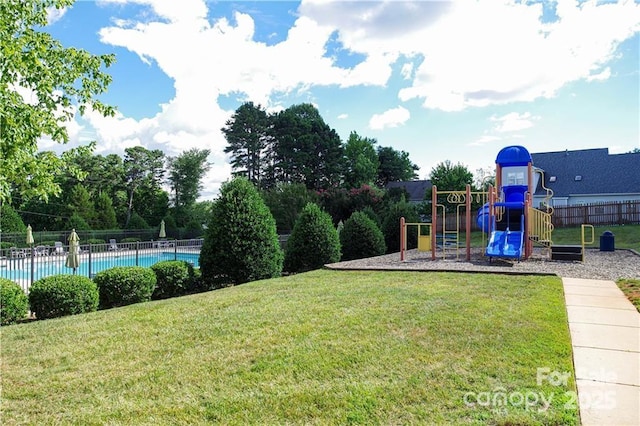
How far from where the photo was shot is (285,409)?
2900 mm

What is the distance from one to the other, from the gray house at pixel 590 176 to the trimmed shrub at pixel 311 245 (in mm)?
24406

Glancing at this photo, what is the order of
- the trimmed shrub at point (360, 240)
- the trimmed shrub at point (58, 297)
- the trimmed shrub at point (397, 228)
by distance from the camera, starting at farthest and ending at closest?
the trimmed shrub at point (397, 228) → the trimmed shrub at point (360, 240) → the trimmed shrub at point (58, 297)

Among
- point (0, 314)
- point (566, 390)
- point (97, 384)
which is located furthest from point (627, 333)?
point (0, 314)

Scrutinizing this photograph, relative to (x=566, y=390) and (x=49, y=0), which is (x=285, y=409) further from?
(x=49, y=0)

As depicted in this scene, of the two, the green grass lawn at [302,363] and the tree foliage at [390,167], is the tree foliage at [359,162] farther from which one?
the green grass lawn at [302,363]

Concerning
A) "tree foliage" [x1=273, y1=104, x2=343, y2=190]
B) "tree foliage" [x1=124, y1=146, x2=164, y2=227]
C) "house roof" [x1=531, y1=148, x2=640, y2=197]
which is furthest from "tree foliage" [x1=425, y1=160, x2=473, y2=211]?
"tree foliage" [x1=124, y1=146, x2=164, y2=227]

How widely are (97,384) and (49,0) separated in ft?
18.9

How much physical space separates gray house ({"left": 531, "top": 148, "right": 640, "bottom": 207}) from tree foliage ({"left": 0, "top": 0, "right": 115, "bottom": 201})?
31263mm

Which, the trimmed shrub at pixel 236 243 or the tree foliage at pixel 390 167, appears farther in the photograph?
the tree foliage at pixel 390 167

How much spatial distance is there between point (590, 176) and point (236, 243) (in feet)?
105

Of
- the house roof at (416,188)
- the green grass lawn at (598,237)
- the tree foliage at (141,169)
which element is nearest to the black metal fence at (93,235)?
the tree foliage at (141,169)

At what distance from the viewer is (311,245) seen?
11.9 m

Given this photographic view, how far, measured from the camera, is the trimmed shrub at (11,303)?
654cm

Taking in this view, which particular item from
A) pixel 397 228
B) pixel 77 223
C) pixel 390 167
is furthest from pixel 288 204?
pixel 390 167
